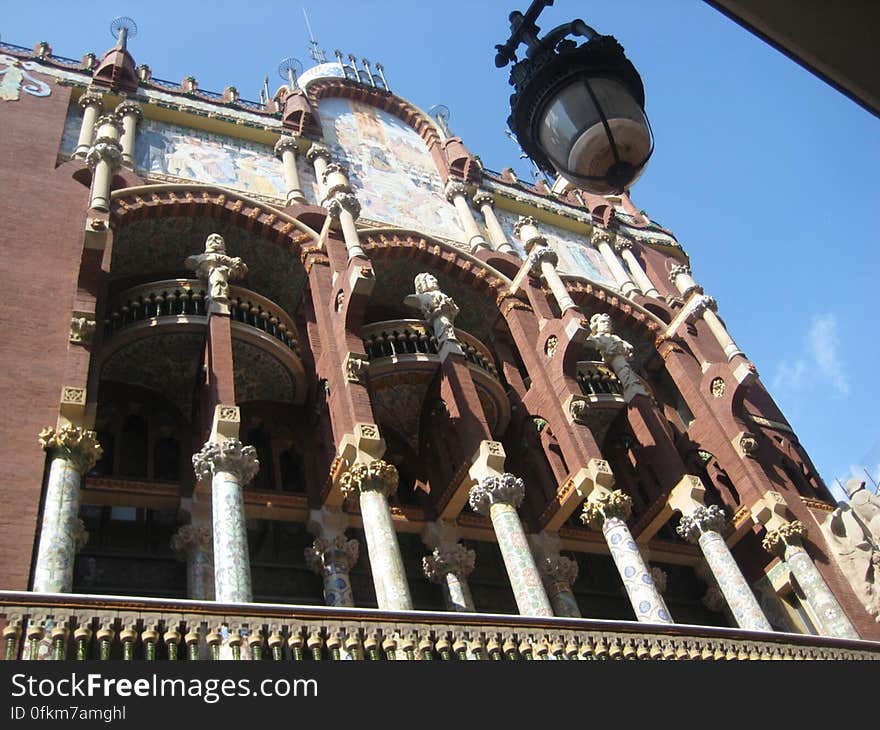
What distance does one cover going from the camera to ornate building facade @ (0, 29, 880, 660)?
9.95 metres

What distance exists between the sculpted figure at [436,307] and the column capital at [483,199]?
20.2 ft

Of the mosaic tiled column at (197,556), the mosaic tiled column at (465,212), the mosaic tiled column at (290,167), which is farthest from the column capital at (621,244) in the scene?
the mosaic tiled column at (197,556)

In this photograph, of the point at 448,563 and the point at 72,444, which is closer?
the point at 72,444

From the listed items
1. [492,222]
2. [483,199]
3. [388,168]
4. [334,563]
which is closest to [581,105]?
[334,563]

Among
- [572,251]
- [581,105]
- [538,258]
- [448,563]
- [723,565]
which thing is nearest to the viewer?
[581,105]

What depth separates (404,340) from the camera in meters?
Result: 16.2

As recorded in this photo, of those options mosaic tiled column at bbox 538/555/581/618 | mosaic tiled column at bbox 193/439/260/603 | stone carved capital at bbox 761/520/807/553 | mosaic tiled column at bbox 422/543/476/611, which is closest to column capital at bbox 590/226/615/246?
stone carved capital at bbox 761/520/807/553

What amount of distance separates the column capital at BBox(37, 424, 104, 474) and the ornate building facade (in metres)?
0.04

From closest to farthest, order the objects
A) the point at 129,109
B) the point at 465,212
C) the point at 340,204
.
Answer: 1. the point at 340,204
2. the point at 129,109
3. the point at 465,212

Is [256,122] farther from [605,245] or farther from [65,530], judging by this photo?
[65,530]

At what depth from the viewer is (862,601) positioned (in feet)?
49.2

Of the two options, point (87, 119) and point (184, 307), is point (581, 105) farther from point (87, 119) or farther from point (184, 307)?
point (87, 119)

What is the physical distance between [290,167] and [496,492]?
32.4 feet

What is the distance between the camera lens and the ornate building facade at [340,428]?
9.95 m
